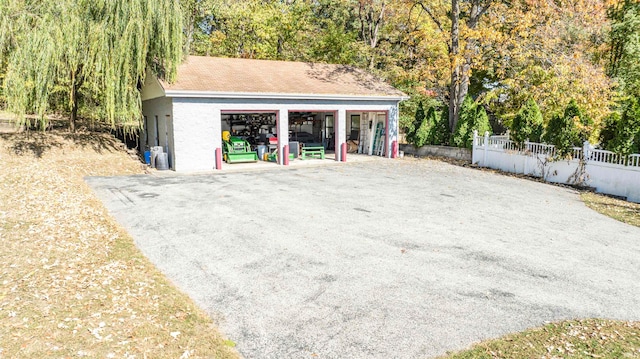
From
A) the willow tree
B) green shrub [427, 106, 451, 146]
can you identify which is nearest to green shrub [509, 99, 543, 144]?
green shrub [427, 106, 451, 146]

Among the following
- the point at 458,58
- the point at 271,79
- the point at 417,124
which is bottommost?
the point at 417,124

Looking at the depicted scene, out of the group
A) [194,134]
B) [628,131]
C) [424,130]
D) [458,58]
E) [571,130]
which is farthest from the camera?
[424,130]

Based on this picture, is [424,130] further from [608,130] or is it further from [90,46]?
[90,46]

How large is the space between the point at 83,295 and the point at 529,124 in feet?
53.5

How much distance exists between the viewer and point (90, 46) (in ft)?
49.2

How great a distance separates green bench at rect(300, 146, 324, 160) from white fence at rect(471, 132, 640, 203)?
723 centimetres

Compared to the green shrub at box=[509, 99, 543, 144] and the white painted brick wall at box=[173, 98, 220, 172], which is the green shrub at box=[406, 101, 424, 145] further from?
the white painted brick wall at box=[173, 98, 220, 172]

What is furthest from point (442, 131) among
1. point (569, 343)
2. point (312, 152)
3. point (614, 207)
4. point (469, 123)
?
point (569, 343)

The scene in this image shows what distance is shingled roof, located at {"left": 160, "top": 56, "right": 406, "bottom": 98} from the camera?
17.4 m

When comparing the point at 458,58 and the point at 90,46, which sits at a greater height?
the point at 458,58

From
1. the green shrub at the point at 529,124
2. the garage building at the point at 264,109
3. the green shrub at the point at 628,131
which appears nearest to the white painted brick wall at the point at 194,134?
the garage building at the point at 264,109

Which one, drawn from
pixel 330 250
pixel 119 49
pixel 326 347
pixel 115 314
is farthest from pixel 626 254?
pixel 119 49

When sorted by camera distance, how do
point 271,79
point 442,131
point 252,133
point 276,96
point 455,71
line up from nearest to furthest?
point 276,96 → point 271,79 → point 455,71 → point 442,131 → point 252,133

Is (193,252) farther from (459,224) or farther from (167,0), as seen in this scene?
(167,0)
